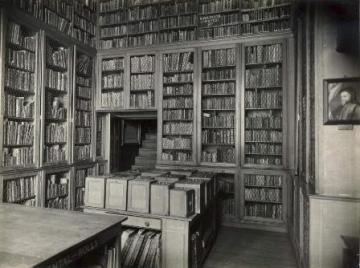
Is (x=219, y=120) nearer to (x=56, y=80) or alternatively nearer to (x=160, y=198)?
(x=160, y=198)

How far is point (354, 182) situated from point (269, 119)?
98.9 inches

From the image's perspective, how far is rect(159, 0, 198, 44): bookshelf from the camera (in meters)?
5.12

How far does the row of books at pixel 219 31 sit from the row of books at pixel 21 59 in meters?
2.64

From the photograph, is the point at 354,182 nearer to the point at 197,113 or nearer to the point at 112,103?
the point at 197,113

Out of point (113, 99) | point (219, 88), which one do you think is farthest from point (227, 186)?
point (113, 99)

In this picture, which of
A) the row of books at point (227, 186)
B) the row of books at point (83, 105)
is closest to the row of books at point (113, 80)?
the row of books at point (83, 105)

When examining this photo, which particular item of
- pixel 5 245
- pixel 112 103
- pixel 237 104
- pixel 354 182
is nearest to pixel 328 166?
pixel 354 182

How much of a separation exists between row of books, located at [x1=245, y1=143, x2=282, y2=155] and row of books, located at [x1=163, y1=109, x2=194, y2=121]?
1.09 m

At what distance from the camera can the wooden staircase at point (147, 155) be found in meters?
A: 6.44

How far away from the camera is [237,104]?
4.80m

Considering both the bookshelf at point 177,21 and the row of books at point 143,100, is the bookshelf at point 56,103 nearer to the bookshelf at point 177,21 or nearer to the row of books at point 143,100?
the row of books at point 143,100

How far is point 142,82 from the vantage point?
5.40m

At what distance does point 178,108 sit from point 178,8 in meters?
1.73

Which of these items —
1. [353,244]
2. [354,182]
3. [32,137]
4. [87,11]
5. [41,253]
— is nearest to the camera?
[41,253]
